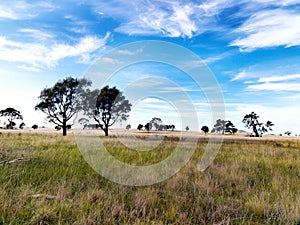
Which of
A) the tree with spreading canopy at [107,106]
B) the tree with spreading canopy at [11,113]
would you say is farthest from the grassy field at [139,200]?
the tree with spreading canopy at [11,113]

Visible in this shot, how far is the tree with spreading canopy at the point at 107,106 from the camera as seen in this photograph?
4316 cm

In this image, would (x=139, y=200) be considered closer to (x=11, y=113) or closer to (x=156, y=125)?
(x=156, y=125)

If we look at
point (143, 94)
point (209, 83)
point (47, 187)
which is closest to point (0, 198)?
point (47, 187)

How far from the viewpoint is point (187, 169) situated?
843 centimetres

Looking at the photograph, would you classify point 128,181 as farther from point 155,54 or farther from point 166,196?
point 155,54

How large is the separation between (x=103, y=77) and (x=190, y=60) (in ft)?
10.5

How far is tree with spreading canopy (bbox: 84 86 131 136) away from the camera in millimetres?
43156

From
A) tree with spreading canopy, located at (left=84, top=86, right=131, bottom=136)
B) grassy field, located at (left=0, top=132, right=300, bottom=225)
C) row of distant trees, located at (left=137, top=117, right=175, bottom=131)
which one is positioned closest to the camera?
grassy field, located at (left=0, top=132, right=300, bottom=225)

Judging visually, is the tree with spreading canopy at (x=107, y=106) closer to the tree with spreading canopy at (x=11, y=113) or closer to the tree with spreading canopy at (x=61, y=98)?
the tree with spreading canopy at (x=61, y=98)

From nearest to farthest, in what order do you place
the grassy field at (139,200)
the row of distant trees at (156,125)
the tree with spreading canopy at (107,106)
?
the grassy field at (139,200)
the row of distant trees at (156,125)
the tree with spreading canopy at (107,106)

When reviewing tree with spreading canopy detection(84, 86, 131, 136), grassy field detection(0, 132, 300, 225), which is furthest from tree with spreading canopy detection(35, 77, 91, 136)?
grassy field detection(0, 132, 300, 225)

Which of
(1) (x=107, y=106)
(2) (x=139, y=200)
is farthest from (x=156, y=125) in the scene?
(2) (x=139, y=200)

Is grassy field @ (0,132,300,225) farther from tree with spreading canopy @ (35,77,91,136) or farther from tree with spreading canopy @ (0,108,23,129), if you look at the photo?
tree with spreading canopy @ (0,108,23,129)

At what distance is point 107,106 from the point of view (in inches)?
1793
